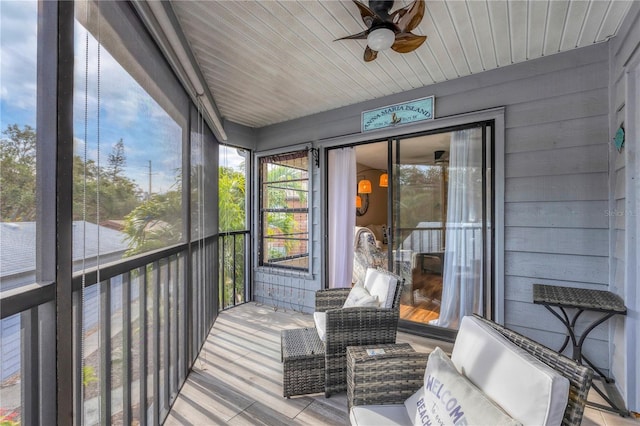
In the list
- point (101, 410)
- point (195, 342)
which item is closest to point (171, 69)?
point (101, 410)

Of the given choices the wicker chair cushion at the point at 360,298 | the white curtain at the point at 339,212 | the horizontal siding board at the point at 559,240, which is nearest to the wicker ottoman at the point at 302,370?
the wicker chair cushion at the point at 360,298

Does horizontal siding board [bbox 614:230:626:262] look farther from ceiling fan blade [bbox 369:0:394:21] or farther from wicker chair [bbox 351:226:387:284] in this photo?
wicker chair [bbox 351:226:387:284]

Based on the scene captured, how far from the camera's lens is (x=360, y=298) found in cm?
238

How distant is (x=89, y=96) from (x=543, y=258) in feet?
10.7

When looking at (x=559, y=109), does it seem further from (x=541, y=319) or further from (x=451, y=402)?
(x=451, y=402)

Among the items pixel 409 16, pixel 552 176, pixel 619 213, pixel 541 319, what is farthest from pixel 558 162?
pixel 409 16

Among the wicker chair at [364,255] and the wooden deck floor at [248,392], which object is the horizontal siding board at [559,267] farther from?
the wicker chair at [364,255]

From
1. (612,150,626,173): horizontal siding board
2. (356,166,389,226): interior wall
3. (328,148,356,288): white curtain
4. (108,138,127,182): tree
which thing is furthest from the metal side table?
(356,166,389,226): interior wall

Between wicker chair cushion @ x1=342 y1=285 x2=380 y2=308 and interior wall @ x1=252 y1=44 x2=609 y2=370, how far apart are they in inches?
52.6

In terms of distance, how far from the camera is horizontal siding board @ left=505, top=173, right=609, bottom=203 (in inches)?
91.0

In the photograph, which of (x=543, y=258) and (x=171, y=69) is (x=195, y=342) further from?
(x=543, y=258)

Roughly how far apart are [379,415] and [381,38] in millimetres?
2149

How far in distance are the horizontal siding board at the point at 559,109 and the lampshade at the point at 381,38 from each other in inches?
58.9

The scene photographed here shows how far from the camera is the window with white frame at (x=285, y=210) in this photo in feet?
13.4
